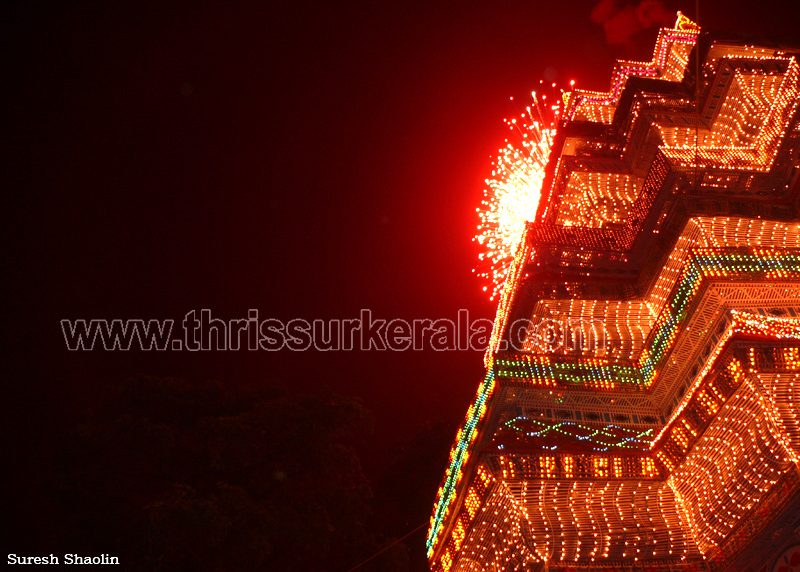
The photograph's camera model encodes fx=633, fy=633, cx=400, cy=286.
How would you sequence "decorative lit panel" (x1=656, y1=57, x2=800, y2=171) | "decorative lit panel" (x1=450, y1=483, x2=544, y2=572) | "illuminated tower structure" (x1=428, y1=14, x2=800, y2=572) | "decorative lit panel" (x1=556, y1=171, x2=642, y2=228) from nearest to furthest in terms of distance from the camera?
"illuminated tower structure" (x1=428, y1=14, x2=800, y2=572), "decorative lit panel" (x1=450, y1=483, x2=544, y2=572), "decorative lit panel" (x1=656, y1=57, x2=800, y2=171), "decorative lit panel" (x1=556, y1=171, x2=642, y2=228)

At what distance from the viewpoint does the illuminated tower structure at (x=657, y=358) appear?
20.1ft

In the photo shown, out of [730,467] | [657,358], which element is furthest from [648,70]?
[730,467]

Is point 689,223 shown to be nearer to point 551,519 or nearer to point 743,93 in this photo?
point 743,93

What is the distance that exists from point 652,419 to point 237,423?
9247mm

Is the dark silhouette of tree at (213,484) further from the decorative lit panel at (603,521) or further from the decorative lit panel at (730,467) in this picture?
the decorative lit panel at (730,467)

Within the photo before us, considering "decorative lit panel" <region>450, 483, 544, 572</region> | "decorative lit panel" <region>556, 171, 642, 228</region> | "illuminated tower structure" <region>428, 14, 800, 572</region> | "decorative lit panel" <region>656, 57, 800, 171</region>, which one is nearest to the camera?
"illuminated tower structure" <region>428, 14, 800, 572</region>

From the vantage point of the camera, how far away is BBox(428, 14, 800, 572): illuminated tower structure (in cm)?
611

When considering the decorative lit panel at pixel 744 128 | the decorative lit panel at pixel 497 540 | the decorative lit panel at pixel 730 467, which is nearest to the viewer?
the decorative lit panel at pixel 730 467

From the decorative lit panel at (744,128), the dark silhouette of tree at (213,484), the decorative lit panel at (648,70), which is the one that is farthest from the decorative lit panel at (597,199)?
the dark silhouette of tree at (213,484)

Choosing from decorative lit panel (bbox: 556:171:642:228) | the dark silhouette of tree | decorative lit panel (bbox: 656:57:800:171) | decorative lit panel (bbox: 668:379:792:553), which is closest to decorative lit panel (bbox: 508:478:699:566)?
decorative lit panel (bbox: 668:379:792:553)

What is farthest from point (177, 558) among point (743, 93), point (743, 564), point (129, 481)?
point (743, 93)

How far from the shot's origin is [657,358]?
7852 millimetres

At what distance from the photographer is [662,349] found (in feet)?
25.4

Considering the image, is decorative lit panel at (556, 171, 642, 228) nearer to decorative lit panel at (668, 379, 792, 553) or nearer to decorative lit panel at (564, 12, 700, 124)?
decorative lit panel at (564, 12, 700, 124)
